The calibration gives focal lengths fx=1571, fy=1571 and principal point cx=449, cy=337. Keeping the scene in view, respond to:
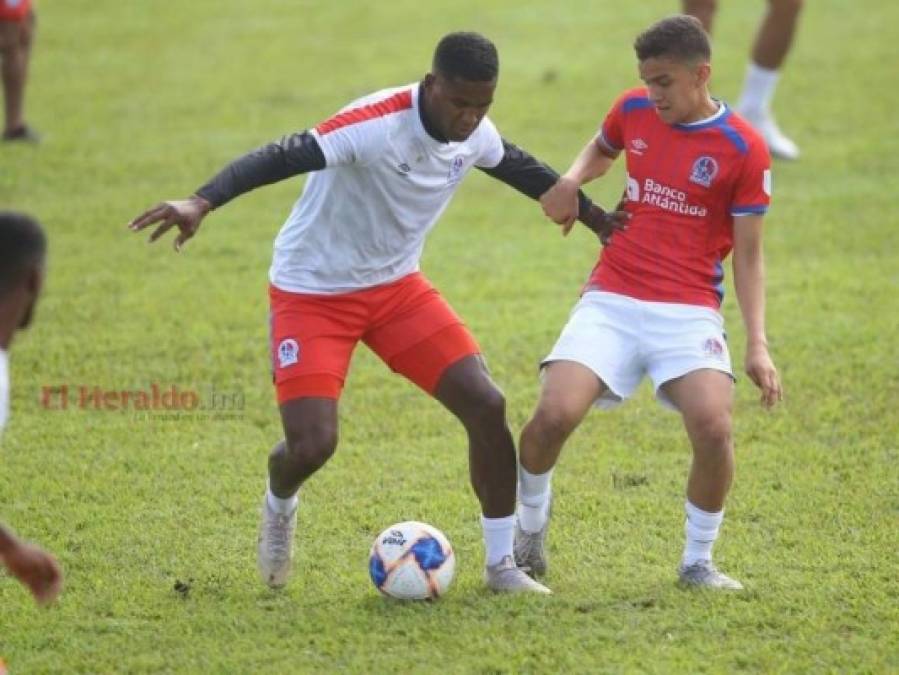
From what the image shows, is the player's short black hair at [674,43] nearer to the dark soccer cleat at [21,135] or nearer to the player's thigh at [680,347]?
the player's thigh at [680,347]

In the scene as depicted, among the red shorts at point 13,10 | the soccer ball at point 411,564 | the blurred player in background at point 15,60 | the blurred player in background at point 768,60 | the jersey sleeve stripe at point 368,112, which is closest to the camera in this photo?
the jersey sleeve stripe at point 368,112

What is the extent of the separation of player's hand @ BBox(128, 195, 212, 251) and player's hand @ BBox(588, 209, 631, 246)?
1.64 meters

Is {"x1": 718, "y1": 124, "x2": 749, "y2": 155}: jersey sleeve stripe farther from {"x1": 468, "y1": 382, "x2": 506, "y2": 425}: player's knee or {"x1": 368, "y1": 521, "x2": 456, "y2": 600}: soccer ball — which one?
{"x1": 368, "y1": 521, "x2": 456, "y2": 600}: soccer ball

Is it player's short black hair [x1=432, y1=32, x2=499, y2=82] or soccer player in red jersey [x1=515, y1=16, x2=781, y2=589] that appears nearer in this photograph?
player's short black hair [x1=432, y1=32, x2=499, y2=82]

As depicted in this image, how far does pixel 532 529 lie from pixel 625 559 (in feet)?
1.52

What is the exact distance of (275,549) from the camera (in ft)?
20.1

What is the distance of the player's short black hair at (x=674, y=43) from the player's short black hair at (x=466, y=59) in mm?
620

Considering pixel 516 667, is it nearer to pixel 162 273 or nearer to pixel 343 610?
pixel 343 610

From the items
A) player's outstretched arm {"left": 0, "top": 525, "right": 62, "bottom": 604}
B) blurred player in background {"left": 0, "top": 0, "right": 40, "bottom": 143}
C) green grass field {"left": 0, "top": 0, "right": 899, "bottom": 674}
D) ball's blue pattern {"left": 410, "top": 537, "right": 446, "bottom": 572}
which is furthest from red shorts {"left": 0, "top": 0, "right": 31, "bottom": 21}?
player's outstretched arm {"left": 0, "top": 525, "right": 62, "bottom": 604}

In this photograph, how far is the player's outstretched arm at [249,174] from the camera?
5.47m

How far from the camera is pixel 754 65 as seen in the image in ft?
42.0

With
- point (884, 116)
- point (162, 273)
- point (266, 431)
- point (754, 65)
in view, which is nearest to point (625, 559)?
point (266, 431)

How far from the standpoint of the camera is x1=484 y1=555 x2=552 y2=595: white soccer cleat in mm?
6016

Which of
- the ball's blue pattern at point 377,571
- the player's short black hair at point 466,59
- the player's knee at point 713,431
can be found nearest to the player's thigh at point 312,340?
the ball's blue pattern at point 377,571
